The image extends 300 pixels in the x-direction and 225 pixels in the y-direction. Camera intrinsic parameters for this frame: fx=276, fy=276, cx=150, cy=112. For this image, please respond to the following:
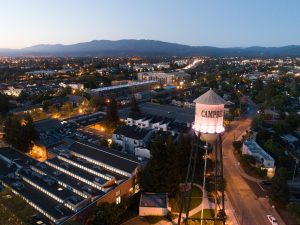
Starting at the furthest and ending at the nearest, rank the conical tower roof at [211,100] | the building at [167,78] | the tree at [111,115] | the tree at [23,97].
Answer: the building at [167,78]
the tree at [23,97]
the tree at [111,115]
the conical tower roof at [211,100]

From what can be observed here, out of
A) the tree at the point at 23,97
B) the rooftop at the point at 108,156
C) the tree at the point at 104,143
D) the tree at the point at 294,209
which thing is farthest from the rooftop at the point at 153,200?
the tree at the point at 23,97

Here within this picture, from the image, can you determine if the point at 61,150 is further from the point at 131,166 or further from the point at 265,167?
the point at 265,167

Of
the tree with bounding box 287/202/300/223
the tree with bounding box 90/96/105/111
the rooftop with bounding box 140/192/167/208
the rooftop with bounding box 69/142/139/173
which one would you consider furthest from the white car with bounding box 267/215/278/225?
the tree with bounding box 90/96/105/111

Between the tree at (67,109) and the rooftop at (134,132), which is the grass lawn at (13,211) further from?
the tree at (67,109)

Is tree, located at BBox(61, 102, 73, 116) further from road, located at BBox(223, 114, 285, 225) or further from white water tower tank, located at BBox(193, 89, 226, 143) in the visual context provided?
white water tower tank, located at BBox(193, 89, 226, 143)

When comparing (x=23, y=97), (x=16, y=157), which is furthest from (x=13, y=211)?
(x=23, y=97)

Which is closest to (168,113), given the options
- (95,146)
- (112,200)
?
(95,146)
